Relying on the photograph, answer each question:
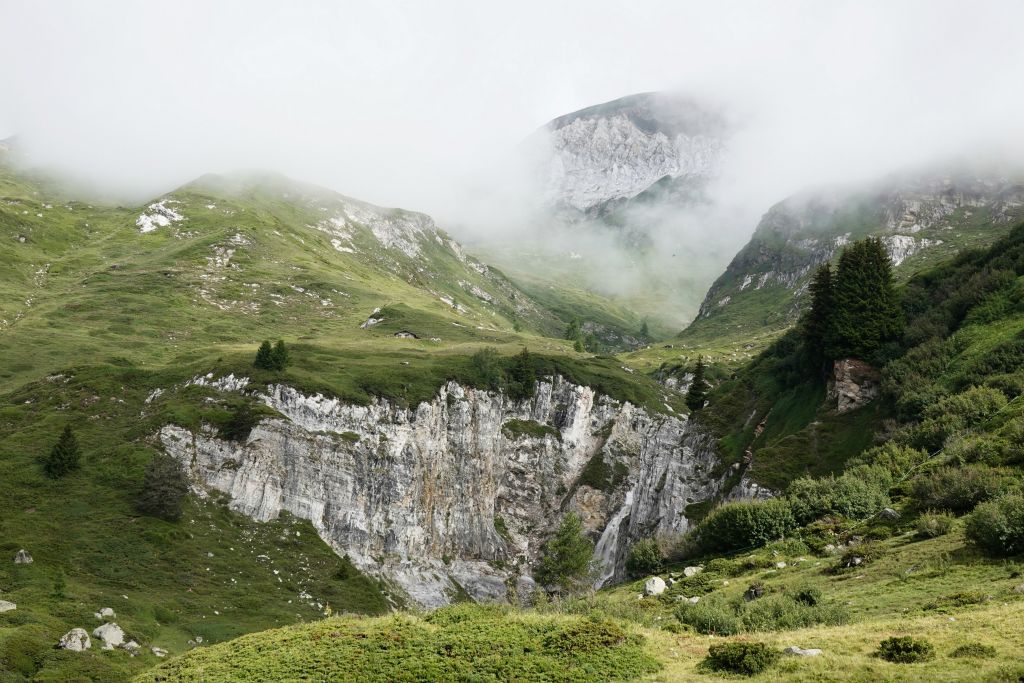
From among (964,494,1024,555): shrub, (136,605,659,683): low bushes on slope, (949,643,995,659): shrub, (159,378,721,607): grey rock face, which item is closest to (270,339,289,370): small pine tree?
(159,378,721,607): grey rock face

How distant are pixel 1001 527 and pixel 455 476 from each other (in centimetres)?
10281

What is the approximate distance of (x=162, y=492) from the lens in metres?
77.4

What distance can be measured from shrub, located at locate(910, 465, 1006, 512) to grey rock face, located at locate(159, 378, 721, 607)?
1564 inches

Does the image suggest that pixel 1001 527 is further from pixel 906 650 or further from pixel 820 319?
pixel 820 319

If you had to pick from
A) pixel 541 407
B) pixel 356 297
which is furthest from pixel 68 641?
pixel 356 297

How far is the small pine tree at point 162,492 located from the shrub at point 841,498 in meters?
73.0

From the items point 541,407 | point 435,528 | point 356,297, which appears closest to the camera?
point 435,528

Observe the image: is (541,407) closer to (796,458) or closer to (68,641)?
(796,458)

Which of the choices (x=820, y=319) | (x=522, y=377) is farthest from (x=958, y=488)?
(x=522, y=377)

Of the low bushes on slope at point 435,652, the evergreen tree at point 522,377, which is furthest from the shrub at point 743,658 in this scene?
the evergreen tree at point 522,377

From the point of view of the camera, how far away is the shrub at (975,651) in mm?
13672

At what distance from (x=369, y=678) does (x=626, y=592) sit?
20.6 metres

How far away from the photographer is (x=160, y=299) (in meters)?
158

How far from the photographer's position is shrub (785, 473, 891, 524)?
1324 inches
